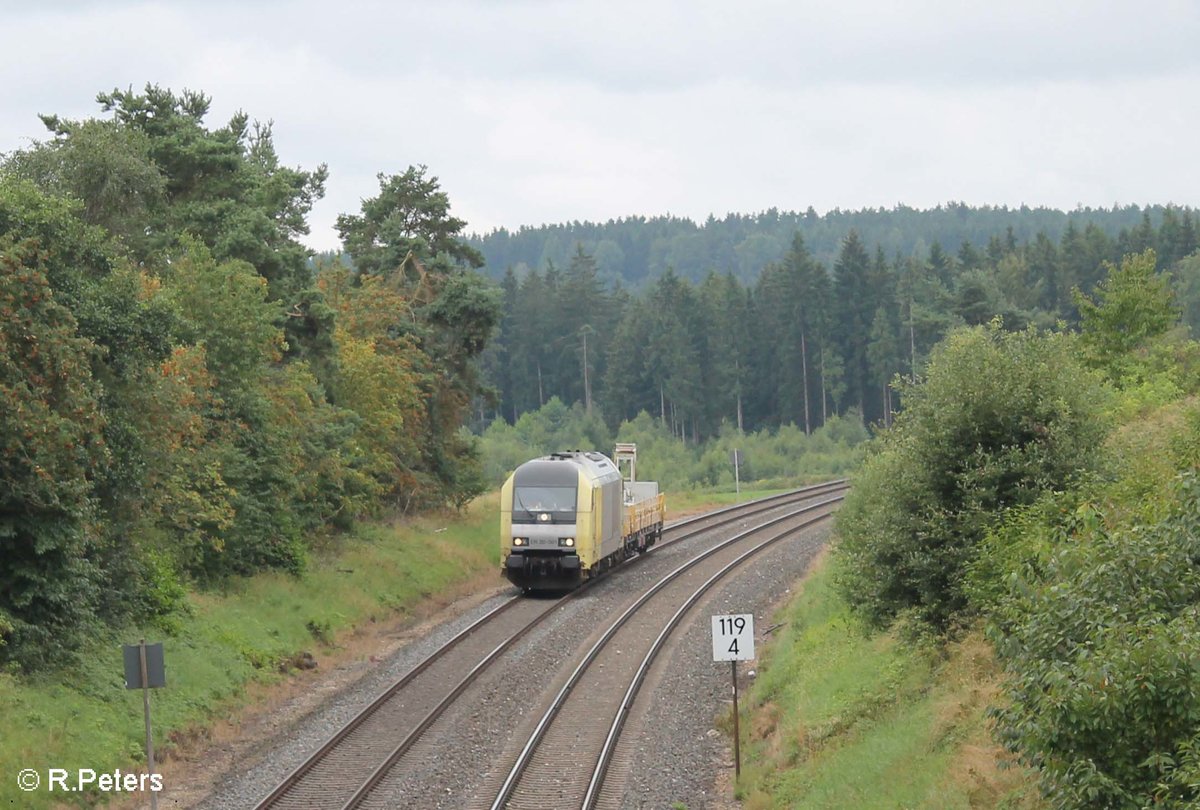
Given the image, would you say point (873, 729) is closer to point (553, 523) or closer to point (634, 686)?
point (634, 686)

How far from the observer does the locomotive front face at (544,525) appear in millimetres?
30875

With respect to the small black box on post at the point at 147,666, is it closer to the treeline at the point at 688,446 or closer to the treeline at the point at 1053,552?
the treeline at the point at 1053,552

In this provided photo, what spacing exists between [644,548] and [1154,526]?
29044 mm

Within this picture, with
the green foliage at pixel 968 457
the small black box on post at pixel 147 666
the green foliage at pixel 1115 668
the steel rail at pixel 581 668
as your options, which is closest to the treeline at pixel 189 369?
the small black box on post at pixel 147 666

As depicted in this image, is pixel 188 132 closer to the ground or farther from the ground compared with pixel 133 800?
farther from the ground

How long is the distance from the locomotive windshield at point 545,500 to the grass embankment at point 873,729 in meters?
9.58

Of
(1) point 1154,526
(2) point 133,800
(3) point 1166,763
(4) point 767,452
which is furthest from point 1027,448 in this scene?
(4) point 767,452

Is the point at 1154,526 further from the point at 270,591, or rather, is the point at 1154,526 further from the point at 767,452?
the point at 767,452

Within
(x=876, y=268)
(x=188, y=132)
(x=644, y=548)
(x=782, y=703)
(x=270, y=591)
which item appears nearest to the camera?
(x=782, y=703)

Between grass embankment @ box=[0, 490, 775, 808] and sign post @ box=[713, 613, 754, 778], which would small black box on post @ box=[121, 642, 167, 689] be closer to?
grass embankment @ box=[0, 490, 775, 808]

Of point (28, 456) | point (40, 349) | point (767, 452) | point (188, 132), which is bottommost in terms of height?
point (767, 452)

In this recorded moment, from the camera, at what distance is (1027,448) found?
1656 centimetres

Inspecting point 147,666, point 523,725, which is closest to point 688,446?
point 523,725

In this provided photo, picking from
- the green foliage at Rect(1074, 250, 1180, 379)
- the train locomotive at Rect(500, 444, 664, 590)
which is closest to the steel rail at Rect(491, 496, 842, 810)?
the train locomotive at Rect(500, 444, 664, 590)
